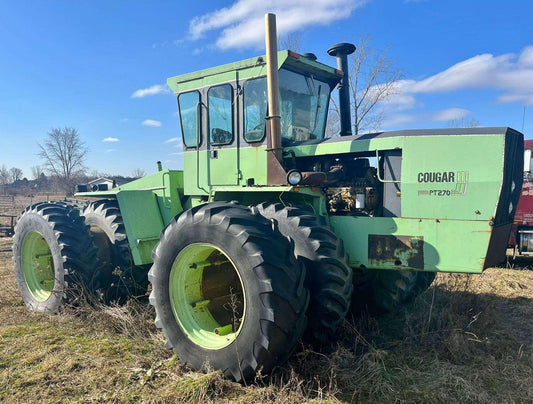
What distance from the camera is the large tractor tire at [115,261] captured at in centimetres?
595

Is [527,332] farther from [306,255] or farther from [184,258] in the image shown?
[184,258]

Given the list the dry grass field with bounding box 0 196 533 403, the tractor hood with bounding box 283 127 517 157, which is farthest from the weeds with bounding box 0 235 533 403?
the tractor hood with bounding box 283 127 517 157

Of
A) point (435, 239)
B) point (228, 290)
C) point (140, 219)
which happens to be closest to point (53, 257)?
point (140, 219)

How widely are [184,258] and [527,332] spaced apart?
4.24 m

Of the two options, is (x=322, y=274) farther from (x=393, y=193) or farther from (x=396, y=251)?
(x=393, y=193)

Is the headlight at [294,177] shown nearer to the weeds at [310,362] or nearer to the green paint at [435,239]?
the green paint at [435,239]

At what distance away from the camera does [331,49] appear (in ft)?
18.7

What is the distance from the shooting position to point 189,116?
570 cm

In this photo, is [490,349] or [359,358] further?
[490,349]

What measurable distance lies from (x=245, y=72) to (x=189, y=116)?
1.13 metres

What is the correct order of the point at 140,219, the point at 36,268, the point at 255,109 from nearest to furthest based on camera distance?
the point at 255,109, the point at 140,219, the point at 36,268

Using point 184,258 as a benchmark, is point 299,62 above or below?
above

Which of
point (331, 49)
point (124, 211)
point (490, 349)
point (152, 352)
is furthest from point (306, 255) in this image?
point (331, 49)

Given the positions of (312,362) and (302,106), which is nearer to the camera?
(312,362)
